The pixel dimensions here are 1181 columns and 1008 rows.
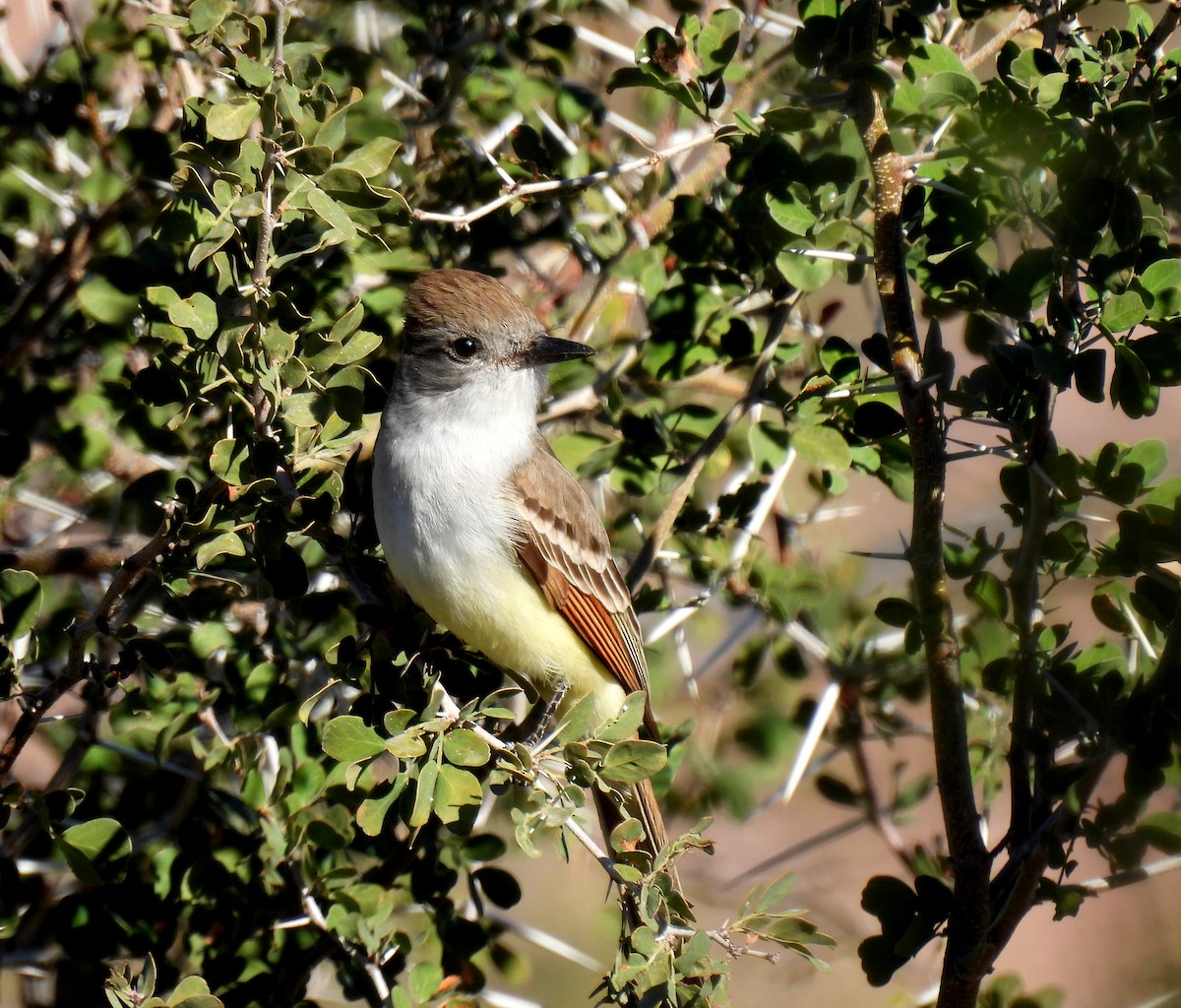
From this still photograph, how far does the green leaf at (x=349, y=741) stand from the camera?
2814 mm

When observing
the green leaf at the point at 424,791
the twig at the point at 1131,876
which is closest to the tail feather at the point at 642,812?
the green leaf at the point at 424,791

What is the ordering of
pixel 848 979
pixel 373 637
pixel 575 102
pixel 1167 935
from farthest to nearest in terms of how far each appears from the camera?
pixel 848 979 < pixel 1167 935 < pixel 575 102 < pixel 373 637

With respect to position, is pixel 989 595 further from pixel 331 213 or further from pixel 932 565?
pixel 331 213

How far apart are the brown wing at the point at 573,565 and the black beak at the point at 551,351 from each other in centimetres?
39

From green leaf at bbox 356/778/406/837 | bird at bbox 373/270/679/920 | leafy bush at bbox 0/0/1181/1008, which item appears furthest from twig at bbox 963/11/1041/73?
green leaf at bbox 356/778/406/837

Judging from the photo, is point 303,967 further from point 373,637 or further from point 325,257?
point 325,257

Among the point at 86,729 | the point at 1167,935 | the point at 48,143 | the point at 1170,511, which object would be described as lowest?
the point at 1167,935

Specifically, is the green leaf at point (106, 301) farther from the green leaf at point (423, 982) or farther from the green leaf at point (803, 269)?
the green leaf at point (423, 982)

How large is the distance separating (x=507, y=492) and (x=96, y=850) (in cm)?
174

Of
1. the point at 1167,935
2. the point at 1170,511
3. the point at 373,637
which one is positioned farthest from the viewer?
the point at 1167,935

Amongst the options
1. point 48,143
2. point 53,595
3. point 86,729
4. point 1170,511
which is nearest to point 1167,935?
point 1170,511

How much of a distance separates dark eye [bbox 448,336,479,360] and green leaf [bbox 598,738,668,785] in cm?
185

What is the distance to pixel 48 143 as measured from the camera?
4.47 meters

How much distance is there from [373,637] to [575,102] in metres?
2.06
